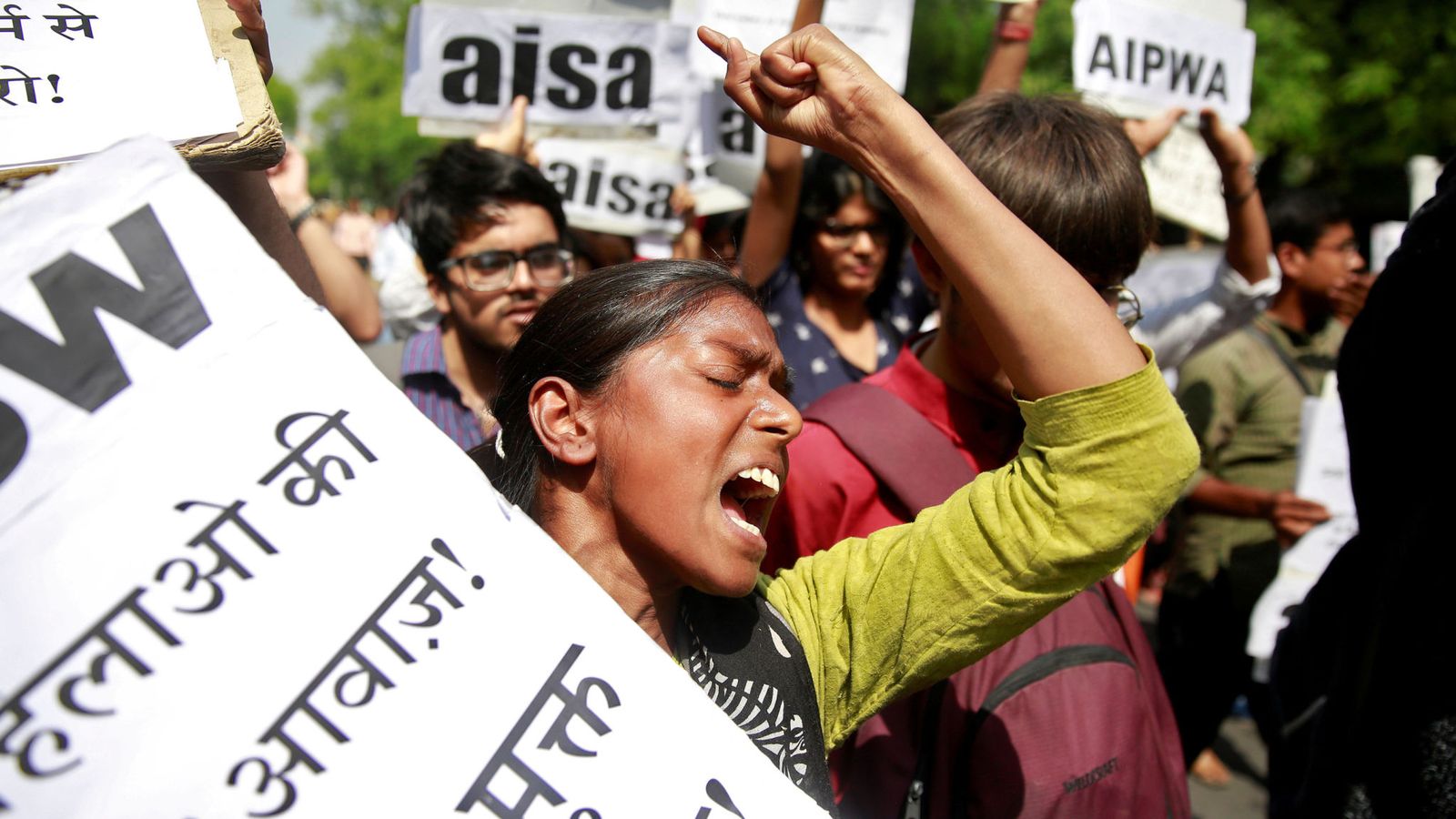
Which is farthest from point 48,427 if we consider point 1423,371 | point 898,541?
point 1423,371

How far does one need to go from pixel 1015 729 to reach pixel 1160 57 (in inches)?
118

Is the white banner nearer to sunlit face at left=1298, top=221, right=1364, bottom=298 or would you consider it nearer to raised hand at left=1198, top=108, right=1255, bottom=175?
raised hand at left=1198, top=108, right=1255, bottom=175

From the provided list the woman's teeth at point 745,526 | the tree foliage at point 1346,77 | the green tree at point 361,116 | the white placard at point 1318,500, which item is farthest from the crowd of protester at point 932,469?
the green tree at point 361,116

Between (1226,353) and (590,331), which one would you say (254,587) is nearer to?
(590,331)

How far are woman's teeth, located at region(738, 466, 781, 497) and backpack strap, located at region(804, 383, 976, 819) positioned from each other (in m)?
0.37

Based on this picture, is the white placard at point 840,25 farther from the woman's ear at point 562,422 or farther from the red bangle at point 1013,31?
the woman's ear at point 562,422

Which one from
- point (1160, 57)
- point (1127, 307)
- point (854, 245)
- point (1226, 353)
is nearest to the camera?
point (1127, 307)

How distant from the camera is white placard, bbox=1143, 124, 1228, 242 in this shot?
4.23m

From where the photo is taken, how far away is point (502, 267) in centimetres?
277

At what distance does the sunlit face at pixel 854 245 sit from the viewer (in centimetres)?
323

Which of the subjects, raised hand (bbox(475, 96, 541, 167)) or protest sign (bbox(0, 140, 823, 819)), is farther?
raised hand (bbox(475, 96, 541, 167))

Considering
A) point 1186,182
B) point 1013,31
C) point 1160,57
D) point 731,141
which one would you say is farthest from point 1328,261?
point 731,141

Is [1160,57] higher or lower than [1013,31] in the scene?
lower

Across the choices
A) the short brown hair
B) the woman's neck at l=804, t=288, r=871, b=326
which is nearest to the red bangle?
the woman's neck at l=804, t=288, r=871, b=326
